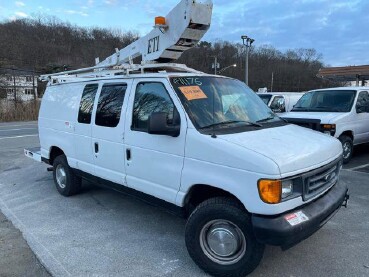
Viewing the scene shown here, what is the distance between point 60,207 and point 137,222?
150 centimetres

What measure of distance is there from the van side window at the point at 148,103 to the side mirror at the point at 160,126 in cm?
19

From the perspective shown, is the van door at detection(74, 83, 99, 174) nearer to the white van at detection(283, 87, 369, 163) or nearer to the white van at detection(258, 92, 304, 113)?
the white van at detection(283, 87, 369, 163)

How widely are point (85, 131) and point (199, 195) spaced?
90.6 inches

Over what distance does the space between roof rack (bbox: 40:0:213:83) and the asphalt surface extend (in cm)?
210

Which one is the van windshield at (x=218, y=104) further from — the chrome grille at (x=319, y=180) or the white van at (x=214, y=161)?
the chrome grille at (x=319, y=180)

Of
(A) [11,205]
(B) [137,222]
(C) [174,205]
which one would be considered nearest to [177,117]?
(C) [174,205]

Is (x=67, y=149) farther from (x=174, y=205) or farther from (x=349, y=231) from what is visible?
(x=349, y=231)

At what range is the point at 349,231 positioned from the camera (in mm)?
4527

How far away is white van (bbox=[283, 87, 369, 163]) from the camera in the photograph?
818 centimetres

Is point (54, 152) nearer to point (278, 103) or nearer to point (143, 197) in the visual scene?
point (143, 197)

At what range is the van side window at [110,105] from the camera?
462 centimetres

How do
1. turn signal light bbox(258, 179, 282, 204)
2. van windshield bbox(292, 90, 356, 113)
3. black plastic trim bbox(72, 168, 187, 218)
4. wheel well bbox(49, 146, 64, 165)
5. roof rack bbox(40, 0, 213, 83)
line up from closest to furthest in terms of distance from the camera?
turn signal light bbox(258, 179, 282, 204)
black plastic trim bbox(72, 168, 187, 218)
roof rack bbox(40, 0, 213, 83)
wheel well bbox(49, 146, 64, 165)
van windshield bbox(292, 90, 356, 113)

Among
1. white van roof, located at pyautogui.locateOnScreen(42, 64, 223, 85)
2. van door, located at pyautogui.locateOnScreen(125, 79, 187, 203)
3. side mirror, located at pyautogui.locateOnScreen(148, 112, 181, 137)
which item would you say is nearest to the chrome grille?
van door, located at pyautogui.locateOnScreen(125, 79, 187, 203)

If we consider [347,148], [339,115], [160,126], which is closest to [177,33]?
[160,126]
